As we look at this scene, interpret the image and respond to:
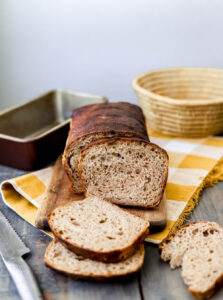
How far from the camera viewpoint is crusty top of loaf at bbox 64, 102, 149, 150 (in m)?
2.26

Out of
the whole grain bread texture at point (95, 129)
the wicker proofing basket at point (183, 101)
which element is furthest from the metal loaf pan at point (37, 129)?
the wicker proofing basket at point (183, 101)

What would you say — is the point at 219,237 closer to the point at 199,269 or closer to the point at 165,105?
the point at 199,269

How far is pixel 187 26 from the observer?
342 centimetres

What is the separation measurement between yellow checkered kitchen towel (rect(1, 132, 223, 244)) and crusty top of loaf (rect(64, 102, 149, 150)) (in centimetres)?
37

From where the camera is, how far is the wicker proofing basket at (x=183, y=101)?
9.48ft

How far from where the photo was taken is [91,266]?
1681mm

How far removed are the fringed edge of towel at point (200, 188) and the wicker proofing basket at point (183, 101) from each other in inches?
14.7

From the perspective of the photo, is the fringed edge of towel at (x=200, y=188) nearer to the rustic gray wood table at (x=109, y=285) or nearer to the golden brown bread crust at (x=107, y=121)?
the rustic gray wood table at (x=109, y=285)

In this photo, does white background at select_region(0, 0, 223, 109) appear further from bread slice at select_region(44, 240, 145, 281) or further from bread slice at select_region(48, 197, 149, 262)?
bread slice at select_region(44, 240, 145, 281)

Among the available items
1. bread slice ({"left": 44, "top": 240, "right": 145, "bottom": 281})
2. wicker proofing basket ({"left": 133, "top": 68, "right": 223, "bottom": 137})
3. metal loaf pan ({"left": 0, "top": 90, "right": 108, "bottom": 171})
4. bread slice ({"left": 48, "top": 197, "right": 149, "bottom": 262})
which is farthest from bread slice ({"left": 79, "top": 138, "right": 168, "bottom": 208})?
wicker proofing basket ({"left": 133, "top": 68, "right": 223, "bottom": 137})

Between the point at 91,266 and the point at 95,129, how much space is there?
0.85 metres

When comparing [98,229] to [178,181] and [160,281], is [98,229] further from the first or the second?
[178,181]

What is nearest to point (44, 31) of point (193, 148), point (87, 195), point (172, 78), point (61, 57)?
point (61, 57)

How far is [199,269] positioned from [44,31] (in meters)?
2.81
